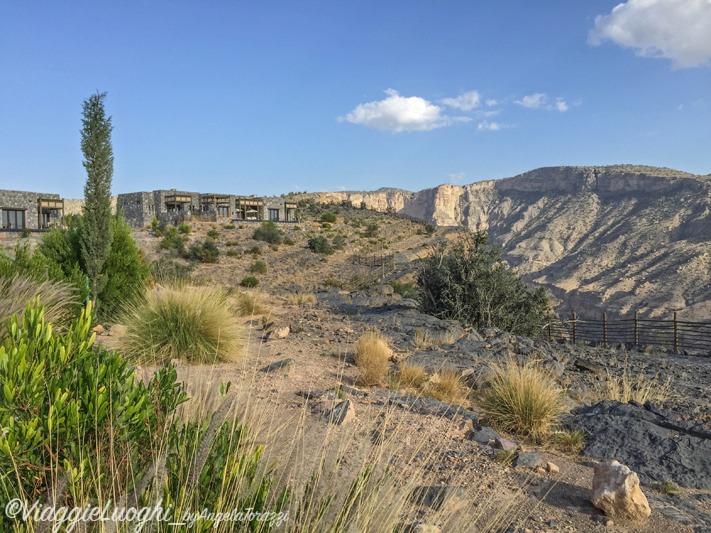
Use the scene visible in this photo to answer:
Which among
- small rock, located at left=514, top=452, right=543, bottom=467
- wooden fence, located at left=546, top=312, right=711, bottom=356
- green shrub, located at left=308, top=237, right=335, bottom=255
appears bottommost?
wooden fence, located at left=546, top=312, right=711, bottom=356

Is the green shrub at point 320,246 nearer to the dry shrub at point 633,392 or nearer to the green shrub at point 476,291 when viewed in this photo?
the green shrub at point 476,291

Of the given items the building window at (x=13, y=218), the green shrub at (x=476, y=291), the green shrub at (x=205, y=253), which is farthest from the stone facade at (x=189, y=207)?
the green shrub at (x=476, y=291)

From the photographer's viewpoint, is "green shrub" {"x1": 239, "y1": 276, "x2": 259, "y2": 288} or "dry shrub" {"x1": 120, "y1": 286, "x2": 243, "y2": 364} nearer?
"dry shrub" {"x1": 120, "y1": 286, "x2": 243, "y2": 364}

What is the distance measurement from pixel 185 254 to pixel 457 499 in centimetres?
3016

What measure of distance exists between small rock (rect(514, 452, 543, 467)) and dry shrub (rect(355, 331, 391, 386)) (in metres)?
2.50

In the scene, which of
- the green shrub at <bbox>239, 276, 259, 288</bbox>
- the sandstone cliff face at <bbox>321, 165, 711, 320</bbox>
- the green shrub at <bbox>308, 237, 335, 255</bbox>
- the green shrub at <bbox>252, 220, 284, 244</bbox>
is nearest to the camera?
the green shrub at <bbox>239, 276, 259, 288</bbox>

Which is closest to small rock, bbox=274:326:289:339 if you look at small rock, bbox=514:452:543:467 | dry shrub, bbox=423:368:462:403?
dry shrub, bbox=423:368:462:403

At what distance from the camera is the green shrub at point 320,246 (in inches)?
1396

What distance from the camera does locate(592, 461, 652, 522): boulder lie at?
3053mm

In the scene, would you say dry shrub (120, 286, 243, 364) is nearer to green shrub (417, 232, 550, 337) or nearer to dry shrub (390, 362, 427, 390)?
dry shrub (390, 362, 427, 390)

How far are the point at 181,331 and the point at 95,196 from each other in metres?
4.90

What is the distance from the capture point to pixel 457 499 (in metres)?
2.90

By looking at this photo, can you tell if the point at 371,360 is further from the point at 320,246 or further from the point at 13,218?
the point at 13,218

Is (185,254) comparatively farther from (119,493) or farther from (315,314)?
(119,493)
